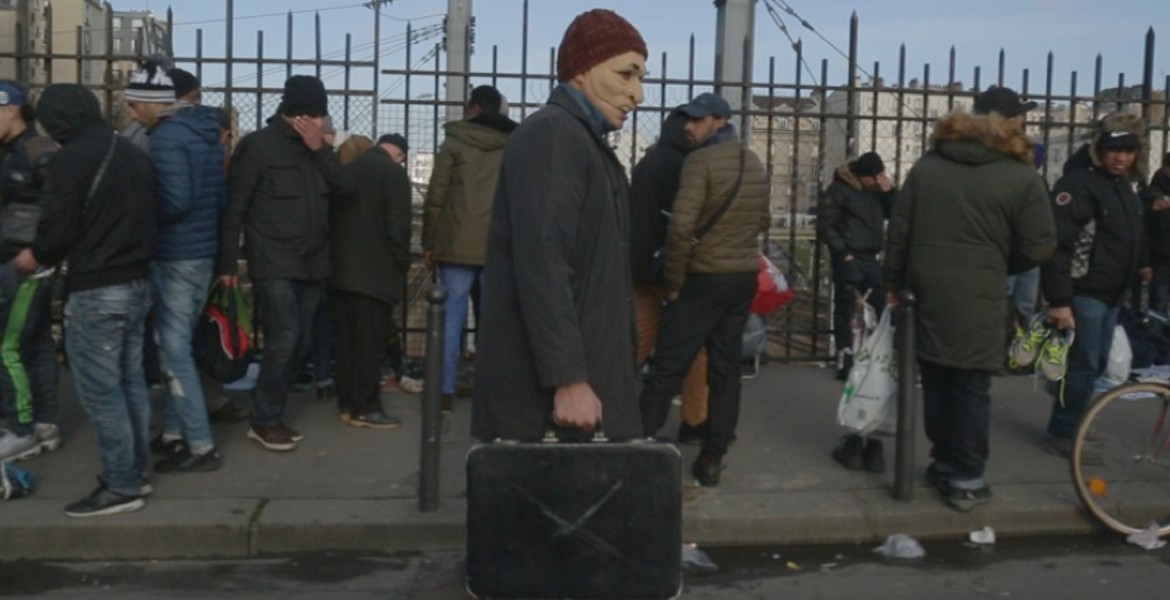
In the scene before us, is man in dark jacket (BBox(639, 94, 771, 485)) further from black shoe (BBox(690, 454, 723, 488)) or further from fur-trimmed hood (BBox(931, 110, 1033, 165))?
fur-trimmed hood (BBox(931, 110, 1033, 165))

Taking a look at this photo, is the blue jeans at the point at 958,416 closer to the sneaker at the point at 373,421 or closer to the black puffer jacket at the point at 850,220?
the black puffer jacket at the point at 850,220

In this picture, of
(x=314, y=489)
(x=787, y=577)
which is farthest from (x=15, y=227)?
(x=787, y=577)

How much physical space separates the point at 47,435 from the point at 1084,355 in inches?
207

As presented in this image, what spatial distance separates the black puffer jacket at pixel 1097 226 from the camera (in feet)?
22.7

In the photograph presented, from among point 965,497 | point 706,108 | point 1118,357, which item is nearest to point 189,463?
point 706,108

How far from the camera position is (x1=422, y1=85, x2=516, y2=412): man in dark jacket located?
7770 mm

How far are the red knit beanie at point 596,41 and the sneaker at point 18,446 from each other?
13.9 ft

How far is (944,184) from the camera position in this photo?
20.1 ft

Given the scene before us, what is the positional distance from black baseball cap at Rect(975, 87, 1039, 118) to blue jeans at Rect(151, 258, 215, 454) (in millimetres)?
3713

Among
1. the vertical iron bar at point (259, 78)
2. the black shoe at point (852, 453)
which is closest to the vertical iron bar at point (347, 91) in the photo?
the vertical iron bar at point (259, 78)

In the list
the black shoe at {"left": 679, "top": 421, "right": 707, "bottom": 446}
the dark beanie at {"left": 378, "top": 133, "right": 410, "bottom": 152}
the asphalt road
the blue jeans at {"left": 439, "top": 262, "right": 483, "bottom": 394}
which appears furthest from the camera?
the dark beanie at {"left": 378, "top": 133, "right": 410, "bottom": 152}

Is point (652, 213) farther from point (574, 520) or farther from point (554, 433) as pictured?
point (574, 520)

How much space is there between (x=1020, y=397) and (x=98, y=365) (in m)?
5.79

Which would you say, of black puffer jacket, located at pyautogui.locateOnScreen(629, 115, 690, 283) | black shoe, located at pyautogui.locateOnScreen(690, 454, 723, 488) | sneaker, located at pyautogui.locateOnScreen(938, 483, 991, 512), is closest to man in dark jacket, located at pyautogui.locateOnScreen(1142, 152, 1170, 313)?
sneaker, located at pyautogui.locateOnScreen(938, 483, 991, 512)
